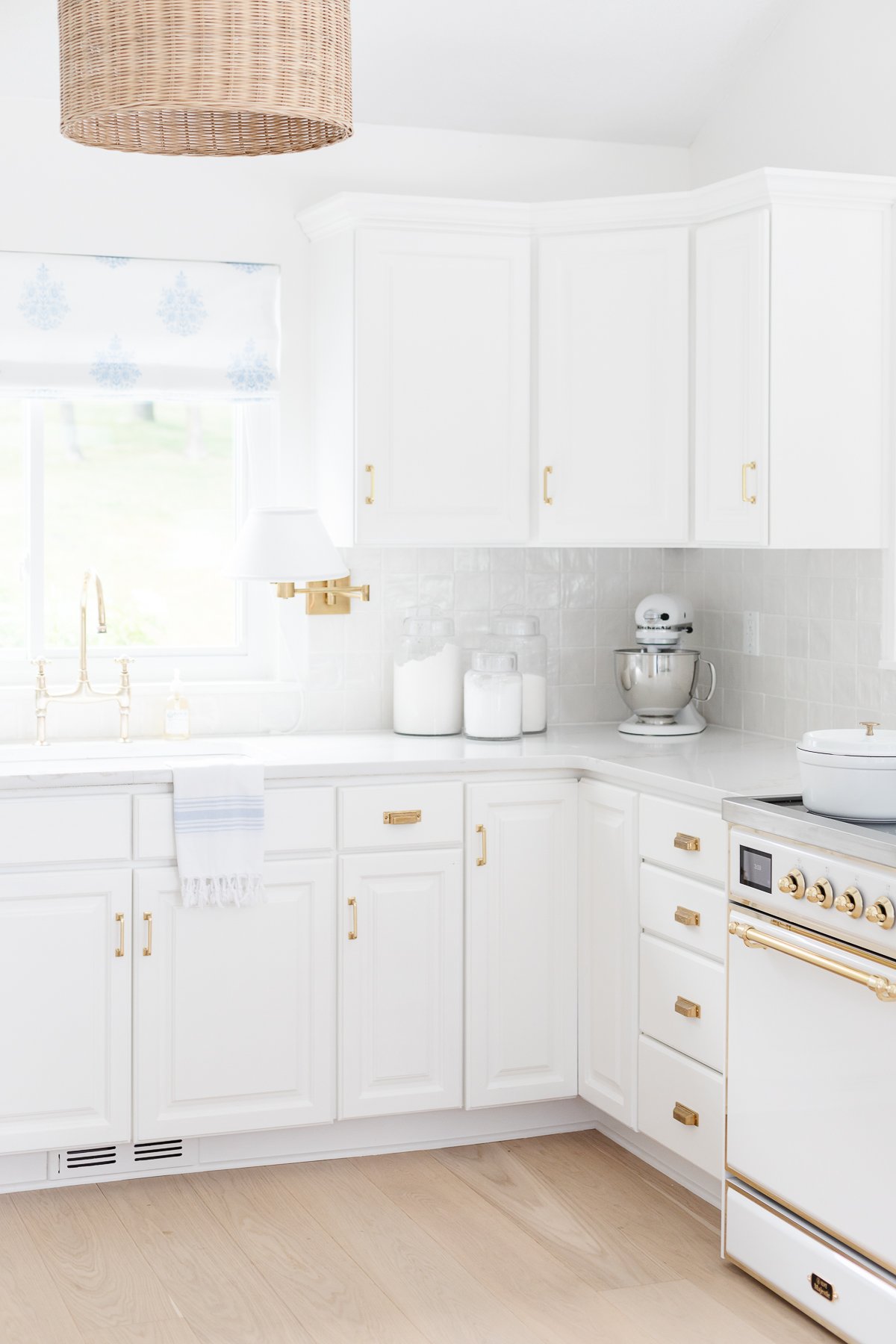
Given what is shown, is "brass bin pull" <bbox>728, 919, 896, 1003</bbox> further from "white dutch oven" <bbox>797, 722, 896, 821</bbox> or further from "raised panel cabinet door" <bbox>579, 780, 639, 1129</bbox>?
"raised panel cabinet door" <bbox>579, 780, 639, 1129</bbox>

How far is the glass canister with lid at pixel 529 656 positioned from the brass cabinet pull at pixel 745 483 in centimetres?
77

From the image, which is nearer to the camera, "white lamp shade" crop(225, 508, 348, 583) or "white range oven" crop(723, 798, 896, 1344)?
"white range oven" crop(723, 798, 896, 1344)

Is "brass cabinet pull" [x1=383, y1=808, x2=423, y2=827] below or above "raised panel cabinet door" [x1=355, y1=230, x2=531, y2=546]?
below

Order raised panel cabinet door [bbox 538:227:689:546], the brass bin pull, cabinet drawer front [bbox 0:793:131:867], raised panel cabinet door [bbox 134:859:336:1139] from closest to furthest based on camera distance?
the brass bin pull < cabinet drawer front [bbox 0:793:131:867] < raised panel cabinet door [bbox 134:859:336:1139] < raised panel cabinet door [bbox 538:227:689:546]

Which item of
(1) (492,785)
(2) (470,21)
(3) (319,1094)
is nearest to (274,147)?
(2) (470,21)

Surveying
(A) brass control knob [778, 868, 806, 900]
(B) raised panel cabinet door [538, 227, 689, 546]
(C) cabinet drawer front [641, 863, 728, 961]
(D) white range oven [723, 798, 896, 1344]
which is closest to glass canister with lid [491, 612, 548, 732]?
(B) raised panel cabinet door [538, 227, 689, 546]

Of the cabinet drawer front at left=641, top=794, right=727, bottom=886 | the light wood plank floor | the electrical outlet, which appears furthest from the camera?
the electrical outlet

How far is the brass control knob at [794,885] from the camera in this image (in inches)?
103

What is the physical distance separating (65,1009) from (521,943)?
1.04 m

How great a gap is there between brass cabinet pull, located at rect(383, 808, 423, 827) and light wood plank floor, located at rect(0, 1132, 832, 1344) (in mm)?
793

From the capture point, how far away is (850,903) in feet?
8.08

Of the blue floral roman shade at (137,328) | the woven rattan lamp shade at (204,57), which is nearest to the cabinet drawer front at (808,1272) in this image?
the woven rattan lamp shade at (204,57)

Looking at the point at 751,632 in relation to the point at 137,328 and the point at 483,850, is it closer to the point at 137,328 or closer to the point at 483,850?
the point at 483,850

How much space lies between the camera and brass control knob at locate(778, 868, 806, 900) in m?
2.61
